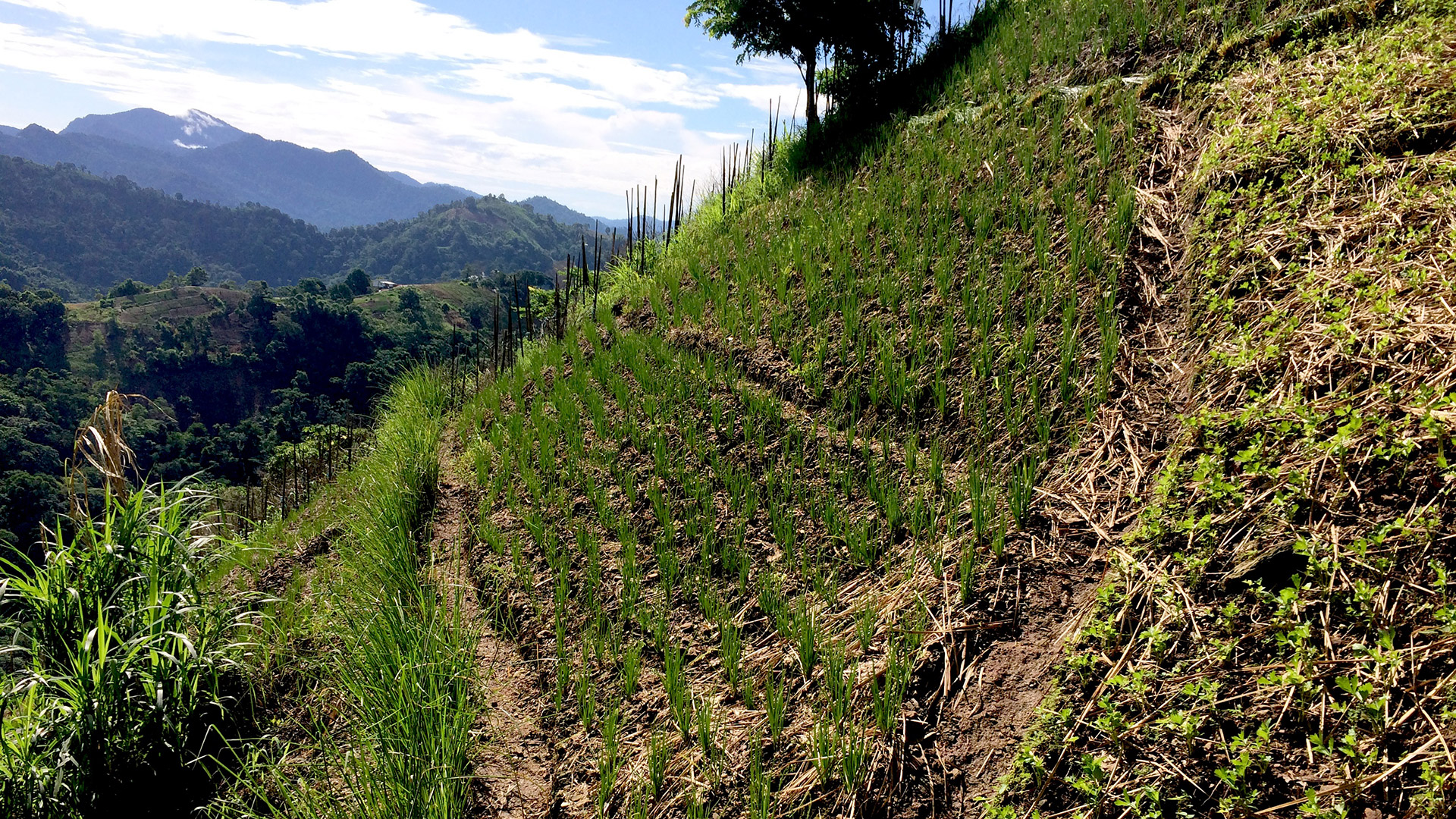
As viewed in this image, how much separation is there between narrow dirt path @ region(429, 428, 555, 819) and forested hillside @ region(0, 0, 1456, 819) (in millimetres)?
23

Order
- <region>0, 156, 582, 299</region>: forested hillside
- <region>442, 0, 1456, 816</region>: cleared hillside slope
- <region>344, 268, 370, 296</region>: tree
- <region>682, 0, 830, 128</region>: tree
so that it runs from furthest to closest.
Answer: <region>0, 156, 582, 299</region>: forested hillside, <region>344, 268, 370, 296</region>: tree, <region>682, 0, 830, 128</region>: tree, <region>442, 0, 1456, 816</region>: cleared hillside slope

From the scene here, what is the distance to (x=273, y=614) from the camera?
486 cm

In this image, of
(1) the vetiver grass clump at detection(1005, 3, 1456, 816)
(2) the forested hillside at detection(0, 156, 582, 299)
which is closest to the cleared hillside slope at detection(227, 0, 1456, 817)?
(1) the vetiver grass clump at detection(1005, 3, 1456, 816)

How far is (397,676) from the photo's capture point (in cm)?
343

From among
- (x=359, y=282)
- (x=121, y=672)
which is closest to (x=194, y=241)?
(x=359, y=282)

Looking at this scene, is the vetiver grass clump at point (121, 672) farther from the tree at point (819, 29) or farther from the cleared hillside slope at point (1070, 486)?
the tree at point (819, 29)

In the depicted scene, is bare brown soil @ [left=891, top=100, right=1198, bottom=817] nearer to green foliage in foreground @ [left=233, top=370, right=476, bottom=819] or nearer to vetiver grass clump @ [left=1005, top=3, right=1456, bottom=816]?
vetiver grass clump @ [left=1005, top=3, right=1456, bottom=816]

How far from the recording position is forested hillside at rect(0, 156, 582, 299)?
137 m

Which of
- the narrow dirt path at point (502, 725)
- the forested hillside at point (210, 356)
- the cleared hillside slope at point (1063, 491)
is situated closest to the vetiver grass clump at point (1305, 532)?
the cleared hillside slope at point (1063, 491)

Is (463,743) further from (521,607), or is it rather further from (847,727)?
(847,727)

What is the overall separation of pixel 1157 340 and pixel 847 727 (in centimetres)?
262

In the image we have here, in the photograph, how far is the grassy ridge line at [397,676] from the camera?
2963 mm

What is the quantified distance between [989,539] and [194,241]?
192m

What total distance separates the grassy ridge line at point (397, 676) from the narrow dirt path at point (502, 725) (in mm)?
115
